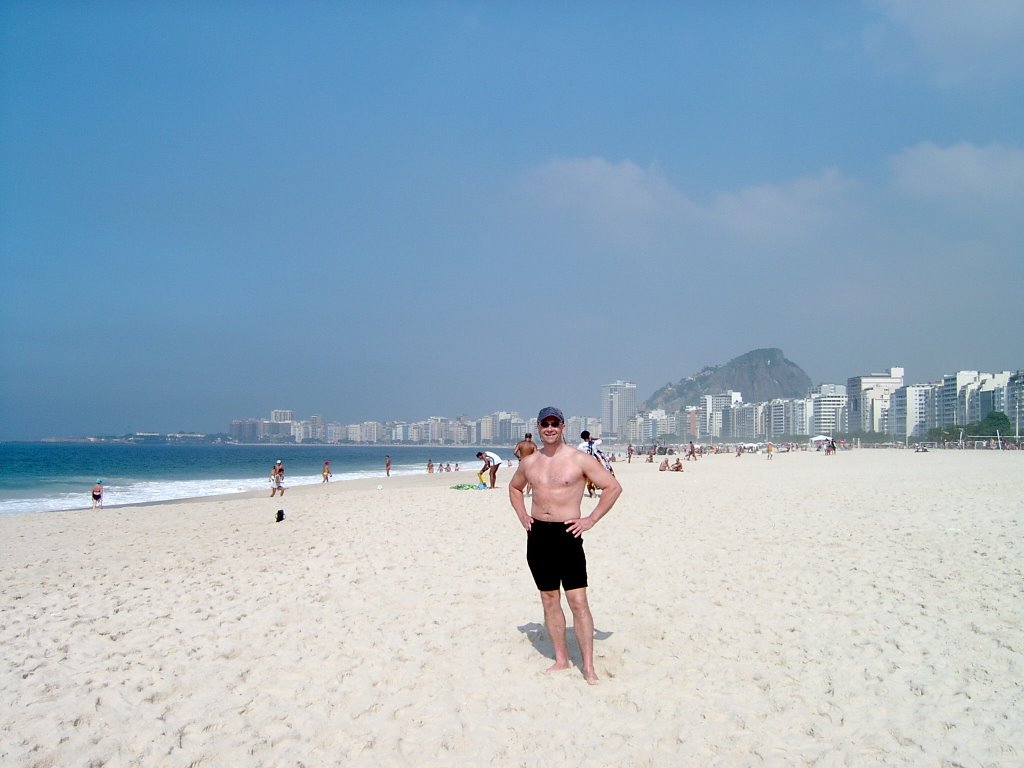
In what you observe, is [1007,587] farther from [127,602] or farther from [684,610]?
[127,602]

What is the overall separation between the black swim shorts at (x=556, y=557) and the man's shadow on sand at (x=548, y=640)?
0.68 meters

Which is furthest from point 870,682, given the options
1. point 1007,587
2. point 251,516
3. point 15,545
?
point 251,516

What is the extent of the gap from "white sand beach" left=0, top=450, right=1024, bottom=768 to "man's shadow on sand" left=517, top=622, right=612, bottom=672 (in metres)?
0.05

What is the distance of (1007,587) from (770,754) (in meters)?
4.36

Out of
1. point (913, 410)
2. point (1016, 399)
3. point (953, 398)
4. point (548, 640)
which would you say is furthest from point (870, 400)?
point (548, 640)

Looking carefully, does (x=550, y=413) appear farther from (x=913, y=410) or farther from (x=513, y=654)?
(x=913, y=410)

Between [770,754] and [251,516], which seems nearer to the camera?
[770,754]

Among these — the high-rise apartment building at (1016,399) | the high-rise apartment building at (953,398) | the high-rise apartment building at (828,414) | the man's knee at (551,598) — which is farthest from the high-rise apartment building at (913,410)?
the man's knee at (551,598)

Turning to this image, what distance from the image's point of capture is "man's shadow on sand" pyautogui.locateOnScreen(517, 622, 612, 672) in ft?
16.1

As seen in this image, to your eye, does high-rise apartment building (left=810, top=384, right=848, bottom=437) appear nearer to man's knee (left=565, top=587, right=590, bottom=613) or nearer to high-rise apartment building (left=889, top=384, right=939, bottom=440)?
high-rise apartment building (left=889, top=384, right=939, bottom=440)

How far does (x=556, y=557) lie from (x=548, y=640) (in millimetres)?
1204

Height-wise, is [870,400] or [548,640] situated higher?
[870,400]

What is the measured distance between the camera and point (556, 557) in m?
4.42

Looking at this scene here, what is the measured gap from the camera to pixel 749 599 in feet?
20.5
